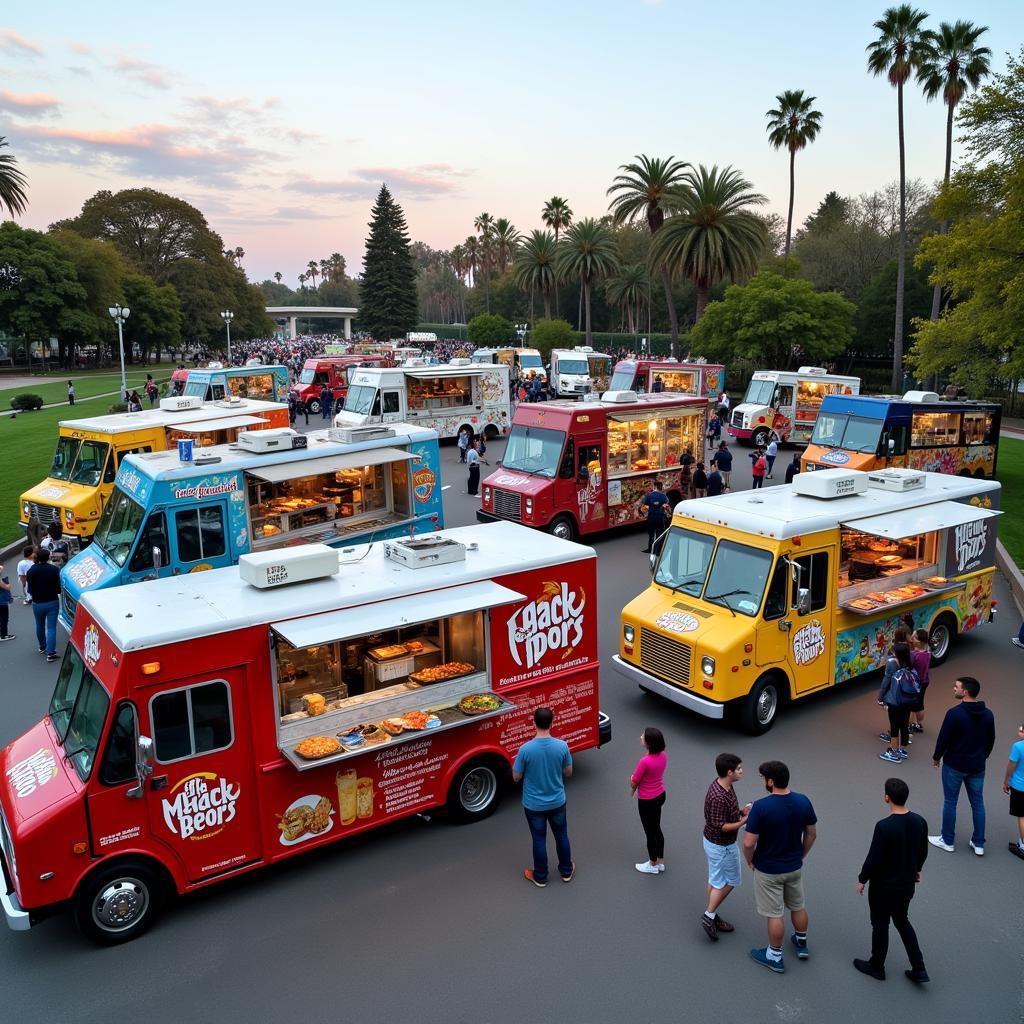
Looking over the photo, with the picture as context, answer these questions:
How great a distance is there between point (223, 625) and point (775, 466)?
84.2ft

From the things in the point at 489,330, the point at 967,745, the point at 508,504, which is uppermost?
the point at 489,330

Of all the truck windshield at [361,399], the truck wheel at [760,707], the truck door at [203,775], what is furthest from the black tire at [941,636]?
the truck windshield at [361,399]

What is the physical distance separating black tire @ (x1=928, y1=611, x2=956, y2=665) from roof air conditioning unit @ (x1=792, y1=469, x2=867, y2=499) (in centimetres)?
244

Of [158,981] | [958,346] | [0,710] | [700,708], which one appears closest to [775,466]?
[958,346]

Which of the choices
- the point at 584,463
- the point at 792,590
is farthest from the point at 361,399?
the point at 792,590

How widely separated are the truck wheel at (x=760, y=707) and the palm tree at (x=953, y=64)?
3653 cm

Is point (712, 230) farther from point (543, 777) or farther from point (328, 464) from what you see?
point (543, 777)

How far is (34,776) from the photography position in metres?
6.83

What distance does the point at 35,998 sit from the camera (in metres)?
6.15

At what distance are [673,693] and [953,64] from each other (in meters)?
42.6

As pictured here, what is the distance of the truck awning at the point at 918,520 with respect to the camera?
10.9 m

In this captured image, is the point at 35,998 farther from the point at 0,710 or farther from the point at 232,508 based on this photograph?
the point at 232,508

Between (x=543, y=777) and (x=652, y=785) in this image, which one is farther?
(x=652, y=785)

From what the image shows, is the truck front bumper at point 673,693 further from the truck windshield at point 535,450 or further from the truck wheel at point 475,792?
the truck windshield at point 535,450
